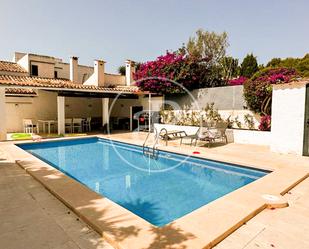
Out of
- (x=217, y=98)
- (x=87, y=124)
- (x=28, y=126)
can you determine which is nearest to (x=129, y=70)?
(x=87, y=124)

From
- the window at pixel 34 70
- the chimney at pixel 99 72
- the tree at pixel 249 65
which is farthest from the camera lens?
the tree at pixel 249 65

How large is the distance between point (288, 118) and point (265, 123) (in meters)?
2.39

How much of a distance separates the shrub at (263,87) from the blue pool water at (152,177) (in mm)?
5084

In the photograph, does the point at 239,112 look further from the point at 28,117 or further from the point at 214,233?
the point at 28,117

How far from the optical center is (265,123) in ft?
35.7

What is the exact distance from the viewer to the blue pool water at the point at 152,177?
17.5ft

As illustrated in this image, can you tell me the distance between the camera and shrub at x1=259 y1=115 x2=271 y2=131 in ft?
35.4

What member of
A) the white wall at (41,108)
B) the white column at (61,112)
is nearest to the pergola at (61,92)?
the white column at (61,112)

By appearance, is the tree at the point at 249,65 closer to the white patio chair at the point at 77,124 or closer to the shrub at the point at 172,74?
the shrub at the point at 172,74

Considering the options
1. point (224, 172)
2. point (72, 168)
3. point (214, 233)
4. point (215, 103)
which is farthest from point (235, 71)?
point (214, 233)

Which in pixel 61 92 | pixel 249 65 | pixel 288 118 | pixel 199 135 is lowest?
pixel 199 135

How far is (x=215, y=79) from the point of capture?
18.6 meters

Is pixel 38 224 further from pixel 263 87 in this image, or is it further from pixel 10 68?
pixel 10 68

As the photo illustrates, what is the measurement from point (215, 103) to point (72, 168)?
363 inches
